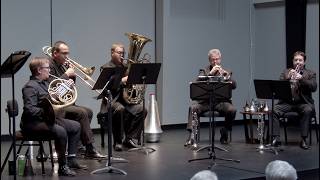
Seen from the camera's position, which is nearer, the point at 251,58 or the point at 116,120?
the point at 116,120

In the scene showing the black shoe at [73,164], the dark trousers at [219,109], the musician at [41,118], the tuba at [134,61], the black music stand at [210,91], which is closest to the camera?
the musician at [41,118]

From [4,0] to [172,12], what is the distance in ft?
9.75

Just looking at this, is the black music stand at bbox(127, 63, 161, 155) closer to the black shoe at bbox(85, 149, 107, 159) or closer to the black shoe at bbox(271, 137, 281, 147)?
the black shoe at bbox(85, 149, 107, 159)

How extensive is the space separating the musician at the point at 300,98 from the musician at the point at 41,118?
10.4 feet

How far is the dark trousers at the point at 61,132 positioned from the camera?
18.0 feet

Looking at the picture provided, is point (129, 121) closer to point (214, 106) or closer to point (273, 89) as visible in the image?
point (214, 106)

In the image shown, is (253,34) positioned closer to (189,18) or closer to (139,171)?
(189,18)

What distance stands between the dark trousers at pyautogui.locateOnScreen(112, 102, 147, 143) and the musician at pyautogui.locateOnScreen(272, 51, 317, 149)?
189 cm

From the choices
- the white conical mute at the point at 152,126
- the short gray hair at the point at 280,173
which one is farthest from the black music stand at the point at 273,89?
the short gray hair at the point at 280,173

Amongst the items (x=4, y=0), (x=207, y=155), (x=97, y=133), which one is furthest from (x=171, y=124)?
(x=4, y=0)

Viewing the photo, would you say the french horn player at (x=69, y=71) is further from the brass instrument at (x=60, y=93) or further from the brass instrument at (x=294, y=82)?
the brass instrument at (x=294, y=82)

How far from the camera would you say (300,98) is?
7703mm

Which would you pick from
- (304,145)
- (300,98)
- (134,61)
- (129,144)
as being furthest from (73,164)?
(300,98)

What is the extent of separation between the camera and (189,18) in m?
9.77
